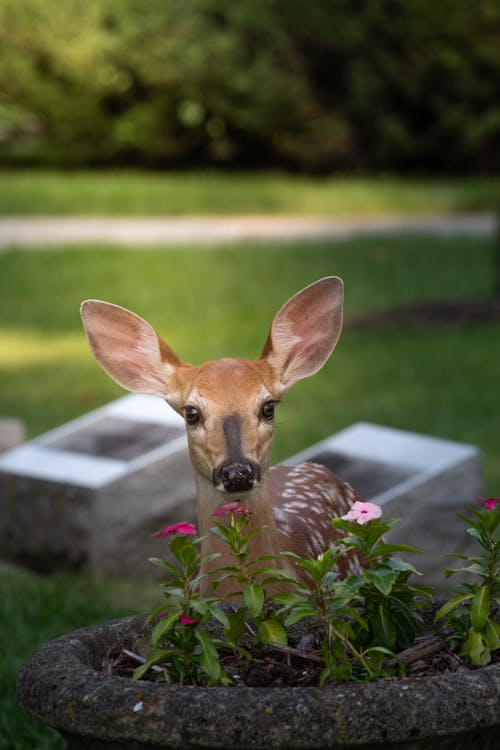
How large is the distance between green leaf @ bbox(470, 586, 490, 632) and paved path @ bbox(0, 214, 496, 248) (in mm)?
14450

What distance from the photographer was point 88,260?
15.6 meters

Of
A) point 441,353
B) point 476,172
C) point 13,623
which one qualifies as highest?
point 13,623

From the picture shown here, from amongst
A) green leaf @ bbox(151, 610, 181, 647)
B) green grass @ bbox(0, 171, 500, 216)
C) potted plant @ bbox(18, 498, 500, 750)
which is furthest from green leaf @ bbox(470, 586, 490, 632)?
green grass @ bbox(0, 171, 500, 216)

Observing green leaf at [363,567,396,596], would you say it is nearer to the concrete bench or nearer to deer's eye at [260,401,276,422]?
deer's eye at [260,401,276,422]

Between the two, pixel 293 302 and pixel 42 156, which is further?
pixel 42 156

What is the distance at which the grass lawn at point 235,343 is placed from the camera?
18.9ft

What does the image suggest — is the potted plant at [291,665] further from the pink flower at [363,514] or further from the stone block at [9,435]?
the stone block at [9,435]

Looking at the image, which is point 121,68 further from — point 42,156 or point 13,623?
point 13,623

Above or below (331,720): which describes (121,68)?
below

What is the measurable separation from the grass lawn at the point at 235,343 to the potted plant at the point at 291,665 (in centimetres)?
179

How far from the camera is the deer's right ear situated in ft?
10.8

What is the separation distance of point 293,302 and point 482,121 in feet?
70.1

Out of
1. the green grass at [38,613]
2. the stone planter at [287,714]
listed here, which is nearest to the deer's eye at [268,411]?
the stone planter at [287,714]

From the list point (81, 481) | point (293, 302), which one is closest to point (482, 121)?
point (81, 481)
